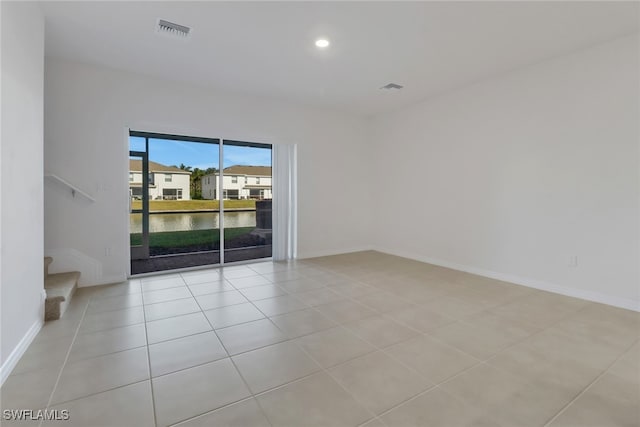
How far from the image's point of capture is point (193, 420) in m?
1.56

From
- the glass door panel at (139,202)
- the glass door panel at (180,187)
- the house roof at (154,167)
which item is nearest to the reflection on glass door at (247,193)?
the glass door panel at (180,187)

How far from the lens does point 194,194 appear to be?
5.38 metres

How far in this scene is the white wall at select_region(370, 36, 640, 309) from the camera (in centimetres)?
314

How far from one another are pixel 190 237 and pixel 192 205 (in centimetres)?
163

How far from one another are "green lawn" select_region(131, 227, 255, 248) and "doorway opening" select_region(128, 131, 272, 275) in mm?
44

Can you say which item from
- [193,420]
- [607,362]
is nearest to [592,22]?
[607,362]

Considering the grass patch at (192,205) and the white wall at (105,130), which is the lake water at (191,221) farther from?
the white wall at (105,130)

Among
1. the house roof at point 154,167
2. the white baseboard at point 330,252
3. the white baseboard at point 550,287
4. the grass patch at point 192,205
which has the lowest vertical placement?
the white baseboard at point 550,287

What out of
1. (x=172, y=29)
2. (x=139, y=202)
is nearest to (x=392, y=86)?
(x=172, y=29)

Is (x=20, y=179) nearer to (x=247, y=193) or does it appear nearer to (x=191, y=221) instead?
(x=247, y=193)

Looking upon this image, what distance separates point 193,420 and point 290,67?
3.75 m

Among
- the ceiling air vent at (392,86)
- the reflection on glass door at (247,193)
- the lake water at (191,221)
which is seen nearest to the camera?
the ceiling air vent at (392,86)

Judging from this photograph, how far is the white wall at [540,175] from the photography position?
3139 millimetres

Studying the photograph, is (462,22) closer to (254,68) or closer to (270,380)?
(254,68)
